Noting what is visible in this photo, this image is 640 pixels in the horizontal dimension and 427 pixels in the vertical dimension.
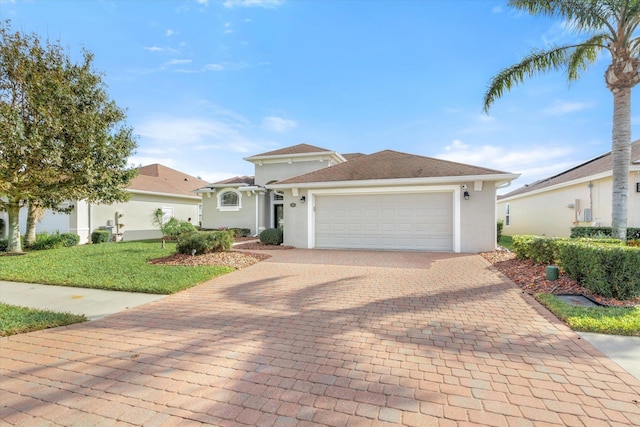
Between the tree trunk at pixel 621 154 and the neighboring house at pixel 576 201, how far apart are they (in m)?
4.32

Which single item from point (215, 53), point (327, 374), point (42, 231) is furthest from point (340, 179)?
point (42, 231)

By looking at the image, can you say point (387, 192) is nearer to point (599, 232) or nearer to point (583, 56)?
point (599, 232)

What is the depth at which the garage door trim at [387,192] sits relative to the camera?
1136cm

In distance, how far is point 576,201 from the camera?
14211mm

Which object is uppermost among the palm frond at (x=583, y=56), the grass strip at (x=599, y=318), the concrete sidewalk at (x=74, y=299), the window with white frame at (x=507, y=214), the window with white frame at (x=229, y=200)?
the palm frond at (x=583, y=56)

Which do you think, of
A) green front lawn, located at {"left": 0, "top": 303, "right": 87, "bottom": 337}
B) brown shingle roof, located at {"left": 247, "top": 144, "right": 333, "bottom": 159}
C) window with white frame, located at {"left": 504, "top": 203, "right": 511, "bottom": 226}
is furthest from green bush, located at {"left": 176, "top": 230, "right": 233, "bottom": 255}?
window with white frame, located at {"left": 504, "top": 203, "right": 511, "bottom": 226}

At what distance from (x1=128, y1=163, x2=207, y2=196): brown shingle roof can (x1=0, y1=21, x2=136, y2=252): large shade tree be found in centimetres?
1123

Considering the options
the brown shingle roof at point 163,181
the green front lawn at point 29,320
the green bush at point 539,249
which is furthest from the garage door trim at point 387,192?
the brown shingle roof at point 163,181

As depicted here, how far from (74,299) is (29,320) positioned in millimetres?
1368

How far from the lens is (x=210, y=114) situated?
48.6ft

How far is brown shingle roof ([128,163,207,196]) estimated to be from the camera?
20042 millimetres

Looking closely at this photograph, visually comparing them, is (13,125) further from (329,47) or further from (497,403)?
(329,47)

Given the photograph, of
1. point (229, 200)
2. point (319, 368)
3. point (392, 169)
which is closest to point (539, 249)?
point (392, 169)

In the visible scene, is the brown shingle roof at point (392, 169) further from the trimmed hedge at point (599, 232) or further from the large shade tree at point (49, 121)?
the large shade tree at point (49, 121)
